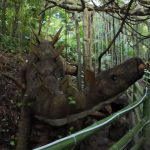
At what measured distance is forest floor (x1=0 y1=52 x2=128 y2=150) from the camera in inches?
178

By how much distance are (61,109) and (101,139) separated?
5.31 feet

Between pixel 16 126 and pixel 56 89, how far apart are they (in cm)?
244

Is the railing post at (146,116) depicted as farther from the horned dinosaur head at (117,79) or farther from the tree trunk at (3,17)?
the tree trunk at (3,17)

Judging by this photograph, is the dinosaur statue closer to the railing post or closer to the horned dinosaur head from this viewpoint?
the horned dinosaur head

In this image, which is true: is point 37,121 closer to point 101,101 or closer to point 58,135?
point 58,135

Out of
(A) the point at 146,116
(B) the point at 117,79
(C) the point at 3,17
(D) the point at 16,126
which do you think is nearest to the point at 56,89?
(B) the point at 117,79

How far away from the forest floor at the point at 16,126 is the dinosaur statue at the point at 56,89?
0.23 meters

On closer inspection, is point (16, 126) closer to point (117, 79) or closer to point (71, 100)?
point (71, 100)

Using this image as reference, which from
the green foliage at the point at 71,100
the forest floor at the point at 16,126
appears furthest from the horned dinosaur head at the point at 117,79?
the forest floor at the point at 16,126

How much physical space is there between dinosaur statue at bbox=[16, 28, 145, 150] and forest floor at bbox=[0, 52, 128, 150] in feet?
0.74

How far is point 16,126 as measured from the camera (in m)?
6.54

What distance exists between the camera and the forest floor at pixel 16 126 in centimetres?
451

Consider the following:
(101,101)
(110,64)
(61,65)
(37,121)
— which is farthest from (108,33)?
(101,101)

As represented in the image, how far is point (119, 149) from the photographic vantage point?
3.00 m
